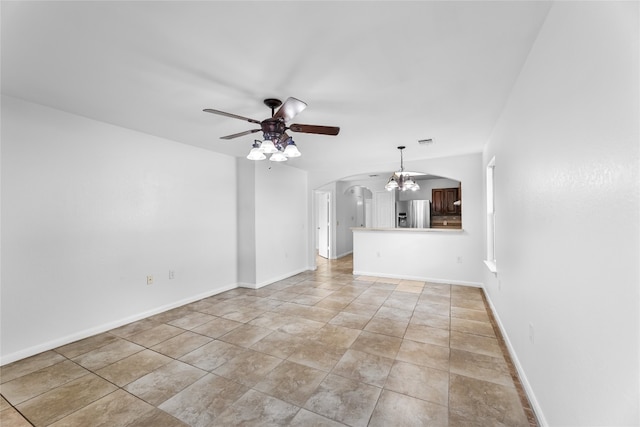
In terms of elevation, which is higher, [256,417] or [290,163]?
[290,163]

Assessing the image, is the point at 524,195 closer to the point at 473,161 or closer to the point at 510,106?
the point at 510,106

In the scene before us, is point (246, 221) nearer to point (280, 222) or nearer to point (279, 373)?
point (280, 222)

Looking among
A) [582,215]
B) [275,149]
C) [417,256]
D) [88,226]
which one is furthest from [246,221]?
[582,215]

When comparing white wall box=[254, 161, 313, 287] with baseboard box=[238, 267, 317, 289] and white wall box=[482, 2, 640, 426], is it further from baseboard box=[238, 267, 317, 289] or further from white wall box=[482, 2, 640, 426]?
white wall box=[482, 2, 640, 426]

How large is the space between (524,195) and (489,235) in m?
2.56

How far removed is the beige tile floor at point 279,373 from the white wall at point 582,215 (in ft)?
2.14

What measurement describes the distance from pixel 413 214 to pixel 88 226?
7804 mm

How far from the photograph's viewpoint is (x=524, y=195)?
209cm

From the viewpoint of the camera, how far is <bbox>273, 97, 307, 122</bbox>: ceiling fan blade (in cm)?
208

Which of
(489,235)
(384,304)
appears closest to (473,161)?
(489,235)

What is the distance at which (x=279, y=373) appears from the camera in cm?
238

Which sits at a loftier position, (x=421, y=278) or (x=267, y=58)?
(x=267, y=58)

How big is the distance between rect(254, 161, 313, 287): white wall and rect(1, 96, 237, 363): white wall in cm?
103

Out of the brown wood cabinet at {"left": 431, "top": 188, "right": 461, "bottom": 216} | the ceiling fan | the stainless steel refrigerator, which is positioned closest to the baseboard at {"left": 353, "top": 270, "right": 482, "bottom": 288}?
the stainless steel refrigerator
